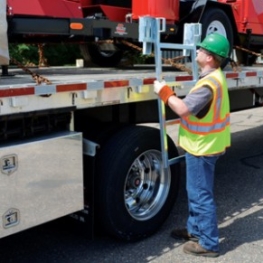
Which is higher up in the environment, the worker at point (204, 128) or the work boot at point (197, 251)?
the worker at point (204, 128)

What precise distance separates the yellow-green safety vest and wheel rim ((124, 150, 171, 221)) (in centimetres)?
45

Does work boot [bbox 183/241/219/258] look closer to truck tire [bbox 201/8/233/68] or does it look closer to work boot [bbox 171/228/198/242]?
work boot [bbox 171/228/198/242]

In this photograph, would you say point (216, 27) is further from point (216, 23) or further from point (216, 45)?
point (216, 45)

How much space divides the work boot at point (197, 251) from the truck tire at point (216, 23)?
2.33 metres

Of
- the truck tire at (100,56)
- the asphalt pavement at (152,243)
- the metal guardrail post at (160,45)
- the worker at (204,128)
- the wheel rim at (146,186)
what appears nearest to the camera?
the worker at (204,128)

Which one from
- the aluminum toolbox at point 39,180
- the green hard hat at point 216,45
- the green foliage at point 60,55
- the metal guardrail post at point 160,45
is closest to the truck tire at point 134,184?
the metal guardrail post at point 160,45

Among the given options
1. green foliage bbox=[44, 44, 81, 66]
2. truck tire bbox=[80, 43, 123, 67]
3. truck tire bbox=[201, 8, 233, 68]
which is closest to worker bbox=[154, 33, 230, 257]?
truck tire bbox=[201, 8, 233, 68]

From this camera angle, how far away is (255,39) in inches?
270

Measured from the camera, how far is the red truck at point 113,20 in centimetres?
447

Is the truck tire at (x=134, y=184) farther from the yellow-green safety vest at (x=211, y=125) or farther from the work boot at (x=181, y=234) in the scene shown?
the yellow-green safety vest at (x=211, y=125)

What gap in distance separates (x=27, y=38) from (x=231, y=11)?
100.0 inches

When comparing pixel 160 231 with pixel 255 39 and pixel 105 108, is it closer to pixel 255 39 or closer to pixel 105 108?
pixel 105 108

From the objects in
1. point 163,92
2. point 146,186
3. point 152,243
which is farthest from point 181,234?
point 163,92

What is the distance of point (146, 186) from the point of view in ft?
13.6
